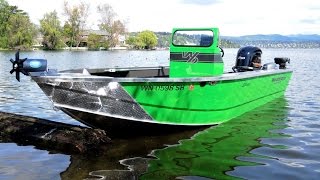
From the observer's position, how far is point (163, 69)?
12023 mm

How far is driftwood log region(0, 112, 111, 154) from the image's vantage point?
7305 mm

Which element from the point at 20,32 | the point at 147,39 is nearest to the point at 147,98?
the point at 20,32

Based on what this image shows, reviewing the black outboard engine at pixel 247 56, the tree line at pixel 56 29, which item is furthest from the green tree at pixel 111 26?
the black outboard engine at pixel 247 56

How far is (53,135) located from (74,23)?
105624 mm

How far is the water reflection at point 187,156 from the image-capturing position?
6207 mm

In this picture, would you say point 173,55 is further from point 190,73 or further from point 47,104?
point 47,104

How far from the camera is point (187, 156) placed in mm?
7176

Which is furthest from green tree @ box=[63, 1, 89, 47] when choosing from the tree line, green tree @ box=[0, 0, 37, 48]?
green tree @ box=[0, 0, 37, 48]

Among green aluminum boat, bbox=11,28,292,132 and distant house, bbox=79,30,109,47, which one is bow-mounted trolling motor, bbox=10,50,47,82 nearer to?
green aluminum boat, bbox=11,28,292,132

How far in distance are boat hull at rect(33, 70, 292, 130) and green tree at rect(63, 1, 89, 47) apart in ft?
331

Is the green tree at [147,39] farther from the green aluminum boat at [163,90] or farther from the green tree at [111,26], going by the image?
the green aluminum boat at [163,90]

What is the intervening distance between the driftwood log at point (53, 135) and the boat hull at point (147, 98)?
0.34 meters

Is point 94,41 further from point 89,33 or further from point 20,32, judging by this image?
point 20,32

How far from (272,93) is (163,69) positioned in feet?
14.6
